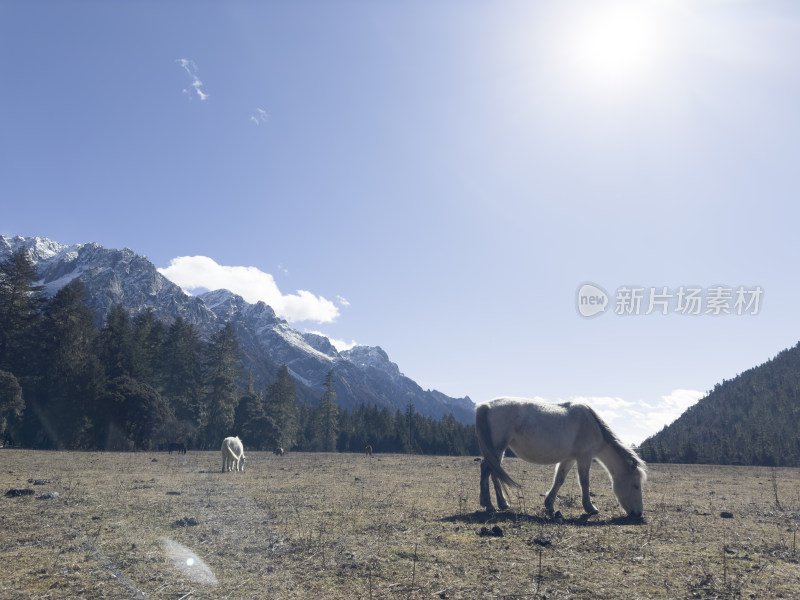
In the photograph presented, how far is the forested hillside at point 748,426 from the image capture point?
286ft

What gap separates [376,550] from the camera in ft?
24.0

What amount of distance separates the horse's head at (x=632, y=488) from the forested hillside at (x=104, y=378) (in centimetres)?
4676

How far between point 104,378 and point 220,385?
20.1m

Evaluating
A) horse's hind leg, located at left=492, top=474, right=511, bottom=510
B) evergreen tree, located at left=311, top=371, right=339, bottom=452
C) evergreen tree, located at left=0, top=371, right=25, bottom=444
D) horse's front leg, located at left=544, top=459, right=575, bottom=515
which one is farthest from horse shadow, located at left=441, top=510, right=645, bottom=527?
evergreen tree, located at left=311, top=371, right=339, bottom=452

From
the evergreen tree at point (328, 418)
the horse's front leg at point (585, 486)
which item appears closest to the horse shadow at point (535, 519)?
the horse's front leg at point (585, 486)

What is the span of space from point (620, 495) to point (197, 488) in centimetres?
1463

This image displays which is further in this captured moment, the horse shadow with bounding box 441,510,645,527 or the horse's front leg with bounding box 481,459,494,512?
the horse's front leg with bounding box 481,459,494,512

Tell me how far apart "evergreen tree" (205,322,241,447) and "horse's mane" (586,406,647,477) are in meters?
62.4

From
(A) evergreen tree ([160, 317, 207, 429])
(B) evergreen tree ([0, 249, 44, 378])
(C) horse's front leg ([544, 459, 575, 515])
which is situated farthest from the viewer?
(A) evergreen tree ([160, 317, 207, 429])

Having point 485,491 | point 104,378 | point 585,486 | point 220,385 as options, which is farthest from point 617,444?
point 220,385

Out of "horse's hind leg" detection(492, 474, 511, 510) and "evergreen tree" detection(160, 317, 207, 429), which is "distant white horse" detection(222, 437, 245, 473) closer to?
"horse's hind leg" detection(492, 474, 511, 510)

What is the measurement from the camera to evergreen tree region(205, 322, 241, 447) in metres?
65.8

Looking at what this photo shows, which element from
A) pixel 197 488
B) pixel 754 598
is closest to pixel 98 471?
pixel 197 488

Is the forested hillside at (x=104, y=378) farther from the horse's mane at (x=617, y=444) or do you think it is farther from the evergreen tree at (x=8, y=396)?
the horse's mane at (x=617, y=444)
